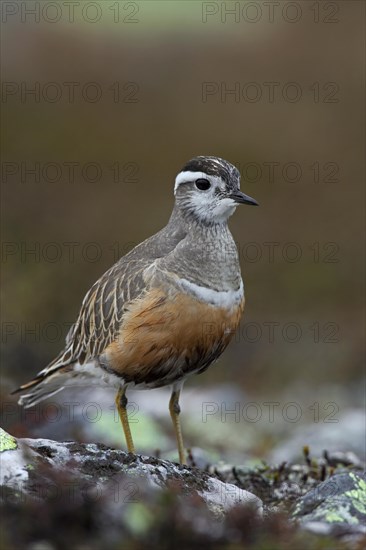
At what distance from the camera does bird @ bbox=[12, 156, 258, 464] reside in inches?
300

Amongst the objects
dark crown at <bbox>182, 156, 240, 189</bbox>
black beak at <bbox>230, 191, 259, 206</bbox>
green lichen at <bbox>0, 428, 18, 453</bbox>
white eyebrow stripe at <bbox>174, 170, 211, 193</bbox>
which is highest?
dark crown at <bbox>182, 156, 240, 189</bbox>

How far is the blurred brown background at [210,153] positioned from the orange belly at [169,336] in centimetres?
381

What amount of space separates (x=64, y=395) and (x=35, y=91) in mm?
11852

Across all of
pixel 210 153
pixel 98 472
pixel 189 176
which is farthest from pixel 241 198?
pixel 210 153

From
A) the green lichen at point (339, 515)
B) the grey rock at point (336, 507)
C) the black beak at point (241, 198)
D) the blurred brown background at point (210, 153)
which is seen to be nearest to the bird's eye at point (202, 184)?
the black beak at point (241, 198)

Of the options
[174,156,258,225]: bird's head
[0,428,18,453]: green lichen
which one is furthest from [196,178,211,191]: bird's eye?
[0,428,18,453]: green lichen

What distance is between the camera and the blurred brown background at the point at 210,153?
584 inches

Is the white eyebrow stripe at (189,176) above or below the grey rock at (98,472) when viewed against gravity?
above

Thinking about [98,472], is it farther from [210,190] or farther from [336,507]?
[210,190]

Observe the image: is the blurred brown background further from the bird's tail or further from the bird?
the bird

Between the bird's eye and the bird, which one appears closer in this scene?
the bird

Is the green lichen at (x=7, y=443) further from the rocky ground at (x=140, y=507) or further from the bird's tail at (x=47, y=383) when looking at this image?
the bird's tail at (x=47, y=383)

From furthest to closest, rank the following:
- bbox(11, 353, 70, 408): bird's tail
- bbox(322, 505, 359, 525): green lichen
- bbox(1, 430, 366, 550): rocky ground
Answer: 1. bbox(11, 353, 70, 408): bird's tail
2. bbox(322, 505, 359, 525): green lichen
3. bbox(1, 430, 366, 550): rocky ground

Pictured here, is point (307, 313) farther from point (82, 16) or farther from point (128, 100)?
point (82, 16)
